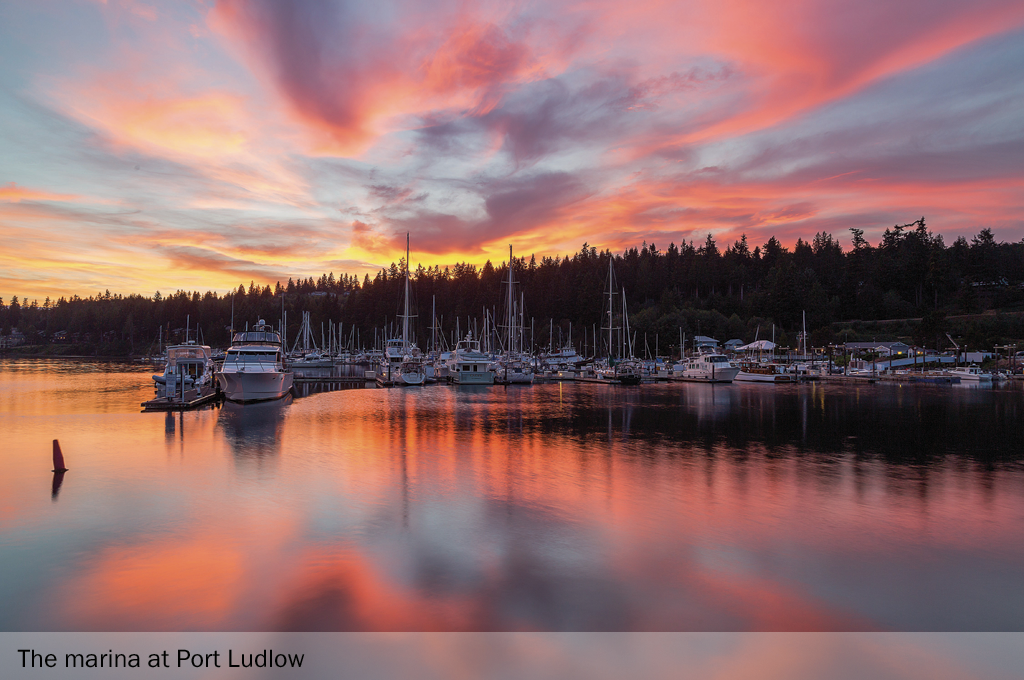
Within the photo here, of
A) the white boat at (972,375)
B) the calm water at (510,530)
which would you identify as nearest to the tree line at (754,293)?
the white boat at (972,375)

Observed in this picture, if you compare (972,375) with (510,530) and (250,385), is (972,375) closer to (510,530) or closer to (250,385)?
(510,530)

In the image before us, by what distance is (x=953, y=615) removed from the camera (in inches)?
378

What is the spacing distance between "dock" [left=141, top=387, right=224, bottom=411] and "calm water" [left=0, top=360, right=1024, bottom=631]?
28.1 feet

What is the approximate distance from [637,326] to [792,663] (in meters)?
123

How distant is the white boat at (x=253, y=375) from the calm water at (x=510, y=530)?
49.0 feet

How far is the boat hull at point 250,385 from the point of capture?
45.4m

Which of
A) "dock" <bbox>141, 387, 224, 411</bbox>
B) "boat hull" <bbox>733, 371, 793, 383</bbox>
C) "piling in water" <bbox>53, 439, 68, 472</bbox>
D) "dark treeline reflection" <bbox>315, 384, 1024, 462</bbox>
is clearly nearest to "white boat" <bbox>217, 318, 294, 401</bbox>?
"dock" <bbox>141, 387, 224, 411</bbox>

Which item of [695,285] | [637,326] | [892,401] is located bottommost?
[892,401]

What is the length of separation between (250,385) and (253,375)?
860 millimetres

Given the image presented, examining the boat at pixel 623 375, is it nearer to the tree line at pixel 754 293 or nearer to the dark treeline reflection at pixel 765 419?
the dark treeline reflection at pixel 765 419

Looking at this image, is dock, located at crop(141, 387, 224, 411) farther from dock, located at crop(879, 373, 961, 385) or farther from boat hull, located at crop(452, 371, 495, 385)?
dock, located at crop(879, 373, 961, 385)

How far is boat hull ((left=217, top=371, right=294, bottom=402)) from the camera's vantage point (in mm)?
45375

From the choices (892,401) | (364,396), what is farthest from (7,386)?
(892,401)

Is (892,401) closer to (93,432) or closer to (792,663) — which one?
(792,663)
